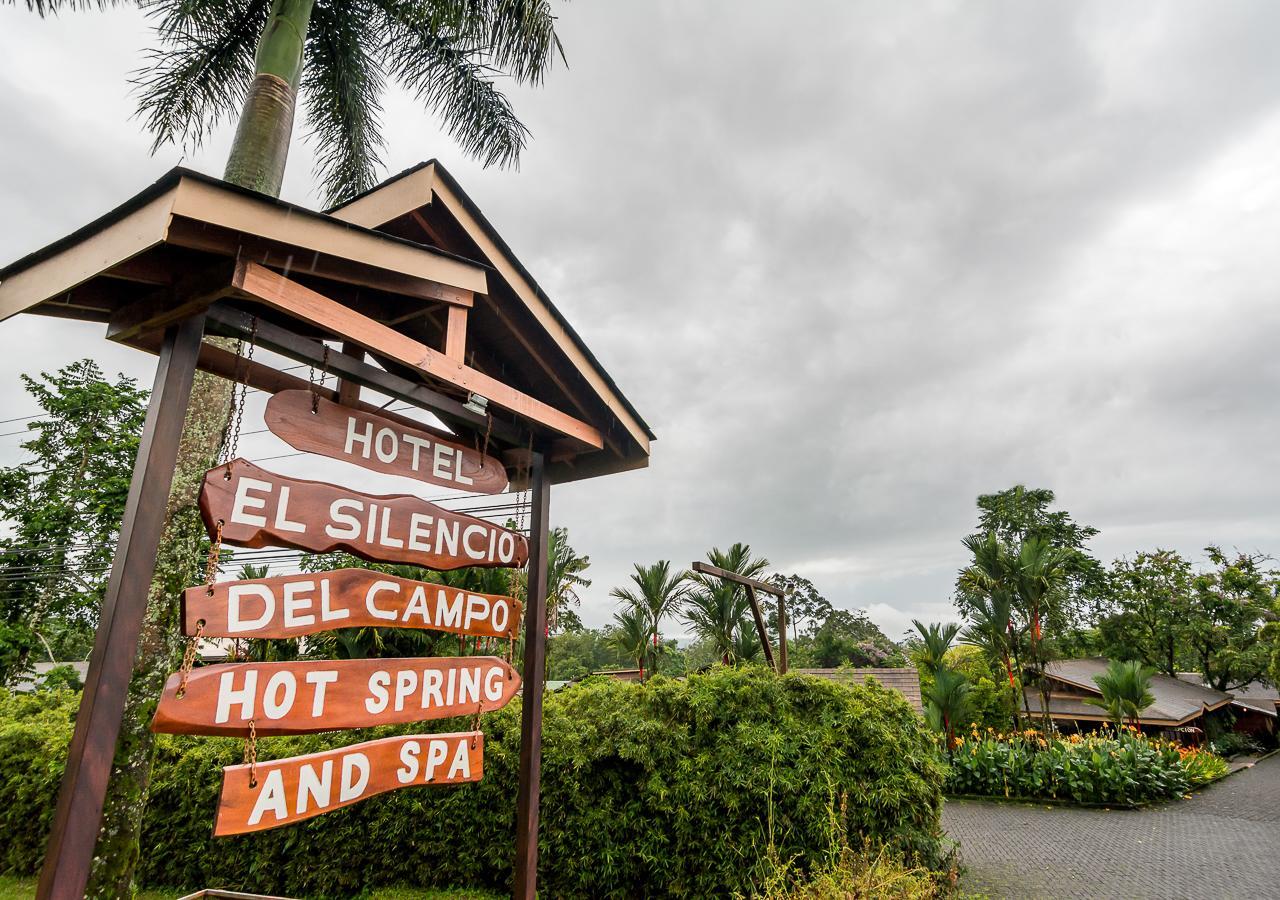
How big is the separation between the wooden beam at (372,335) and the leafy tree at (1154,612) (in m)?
34.2

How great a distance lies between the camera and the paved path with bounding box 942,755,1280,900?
6.67m

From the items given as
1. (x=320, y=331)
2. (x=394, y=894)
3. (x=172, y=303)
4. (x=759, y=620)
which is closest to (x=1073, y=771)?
(x=759, y=620)

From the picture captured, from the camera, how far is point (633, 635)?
55.5 feet

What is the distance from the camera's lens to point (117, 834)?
376 centimetres

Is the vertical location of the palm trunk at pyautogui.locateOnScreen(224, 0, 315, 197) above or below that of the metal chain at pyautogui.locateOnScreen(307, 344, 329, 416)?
above

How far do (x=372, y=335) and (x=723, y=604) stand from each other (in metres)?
13.5

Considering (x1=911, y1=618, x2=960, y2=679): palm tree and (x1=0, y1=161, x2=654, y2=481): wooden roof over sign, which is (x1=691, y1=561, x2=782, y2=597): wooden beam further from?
(x1=911, y1=618, x2=960, y2=679): palm tree

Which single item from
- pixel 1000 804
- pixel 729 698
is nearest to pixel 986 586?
pixel 1000 804

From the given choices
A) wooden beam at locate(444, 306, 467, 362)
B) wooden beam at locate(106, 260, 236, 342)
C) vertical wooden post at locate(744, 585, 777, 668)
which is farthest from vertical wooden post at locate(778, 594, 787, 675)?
wooden beam at locate(106, 260, 236, 342)

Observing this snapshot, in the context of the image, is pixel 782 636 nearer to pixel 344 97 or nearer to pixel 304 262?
pixel 304 262

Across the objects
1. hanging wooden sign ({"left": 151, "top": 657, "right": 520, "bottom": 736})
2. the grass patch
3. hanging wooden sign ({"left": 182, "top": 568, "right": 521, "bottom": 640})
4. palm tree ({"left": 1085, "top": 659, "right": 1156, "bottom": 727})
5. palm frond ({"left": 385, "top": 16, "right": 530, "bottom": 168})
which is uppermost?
palm frond ({"left": 385, "top": 16, "right": 530, "bottom": 168})

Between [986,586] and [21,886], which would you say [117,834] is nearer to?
[21,886]

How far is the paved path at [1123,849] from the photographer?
6.67 metres

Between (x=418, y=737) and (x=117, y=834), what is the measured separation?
2577 millimetres
